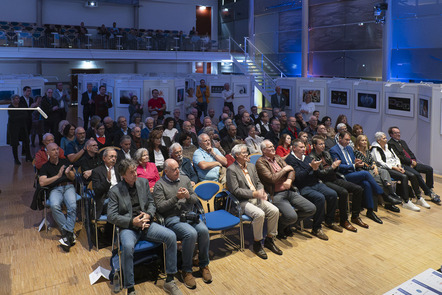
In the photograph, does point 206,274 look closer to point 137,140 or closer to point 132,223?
point 132,223

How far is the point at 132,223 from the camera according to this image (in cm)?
482

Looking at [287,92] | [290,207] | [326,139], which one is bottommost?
[290,207]

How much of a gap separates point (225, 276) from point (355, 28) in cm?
1592

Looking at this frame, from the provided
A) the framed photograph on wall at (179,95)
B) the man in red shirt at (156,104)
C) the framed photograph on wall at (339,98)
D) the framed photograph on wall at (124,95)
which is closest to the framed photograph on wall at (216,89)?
the framed photograph on wall at (179,95)

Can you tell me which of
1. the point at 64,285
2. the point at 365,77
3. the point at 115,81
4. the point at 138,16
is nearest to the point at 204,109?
the point at 115,81

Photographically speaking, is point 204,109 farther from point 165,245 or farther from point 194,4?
point 194,4

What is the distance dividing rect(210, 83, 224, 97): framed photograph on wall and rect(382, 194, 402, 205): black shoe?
30.4ft

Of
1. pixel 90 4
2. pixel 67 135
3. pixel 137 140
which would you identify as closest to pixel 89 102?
pixel 67 135

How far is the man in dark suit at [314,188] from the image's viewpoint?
6.22 m

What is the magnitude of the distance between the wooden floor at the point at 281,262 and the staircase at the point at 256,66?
13560 mm

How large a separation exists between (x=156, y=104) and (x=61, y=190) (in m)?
6.30

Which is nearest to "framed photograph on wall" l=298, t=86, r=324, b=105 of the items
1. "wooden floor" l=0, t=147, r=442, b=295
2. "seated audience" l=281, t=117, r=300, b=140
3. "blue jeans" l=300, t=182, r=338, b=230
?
"seated audience" l=281, t=117, r=300, b=140

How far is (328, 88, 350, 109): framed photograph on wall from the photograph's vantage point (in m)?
12.5

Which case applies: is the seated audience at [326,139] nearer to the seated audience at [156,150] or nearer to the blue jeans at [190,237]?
the seated audience at [156,150]
